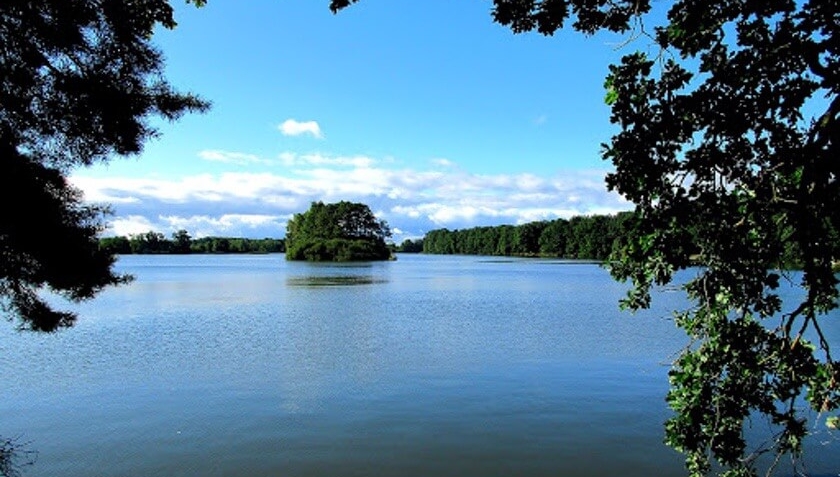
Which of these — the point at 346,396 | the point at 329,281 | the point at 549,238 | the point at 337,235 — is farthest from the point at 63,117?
the point at 549,238

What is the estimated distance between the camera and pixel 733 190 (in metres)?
4.38

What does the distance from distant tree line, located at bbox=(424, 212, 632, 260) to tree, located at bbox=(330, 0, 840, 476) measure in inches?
3492

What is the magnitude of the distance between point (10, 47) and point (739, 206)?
234 inches

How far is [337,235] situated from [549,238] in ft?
153

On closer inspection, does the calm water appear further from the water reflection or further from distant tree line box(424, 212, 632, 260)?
distant tree line box(424, 212, 632, 260)

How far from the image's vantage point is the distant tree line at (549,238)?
4592 inches

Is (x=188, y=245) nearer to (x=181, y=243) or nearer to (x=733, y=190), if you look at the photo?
(x=181, y=243)

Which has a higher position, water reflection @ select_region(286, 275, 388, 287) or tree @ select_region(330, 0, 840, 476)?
tree @ select_region(330, 0, 840, 476)

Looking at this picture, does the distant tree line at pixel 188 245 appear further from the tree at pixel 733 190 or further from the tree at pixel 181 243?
the tree at pixel 733 190

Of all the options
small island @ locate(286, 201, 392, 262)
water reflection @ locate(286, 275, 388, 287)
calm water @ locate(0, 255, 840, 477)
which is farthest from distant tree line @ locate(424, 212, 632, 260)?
calm water @ locate(0, 255, 840, 477)

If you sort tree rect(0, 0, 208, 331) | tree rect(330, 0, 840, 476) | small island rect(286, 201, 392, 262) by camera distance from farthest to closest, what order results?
small island rect(286, 201, 392, 262) → tree rect(0, 0, 208, 331) → tree rect(330, 0, 840, 476)

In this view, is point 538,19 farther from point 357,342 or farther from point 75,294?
point 357,342

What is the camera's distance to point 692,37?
414cm

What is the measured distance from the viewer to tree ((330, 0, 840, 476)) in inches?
160
